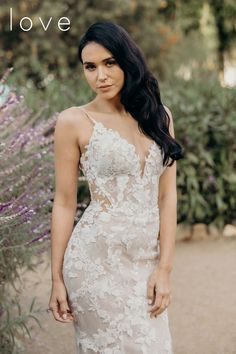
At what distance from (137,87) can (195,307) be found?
3.28 m

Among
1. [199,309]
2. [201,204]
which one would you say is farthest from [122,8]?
[199,309]

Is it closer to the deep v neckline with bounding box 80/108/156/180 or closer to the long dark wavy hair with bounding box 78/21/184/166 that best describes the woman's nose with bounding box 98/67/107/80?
the long dark wavy hair with bounding box 78/21/184/166

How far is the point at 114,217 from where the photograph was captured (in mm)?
3236

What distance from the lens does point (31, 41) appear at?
16.1 m

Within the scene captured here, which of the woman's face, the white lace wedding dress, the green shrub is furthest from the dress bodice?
the green shrub

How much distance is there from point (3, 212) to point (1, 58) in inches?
473

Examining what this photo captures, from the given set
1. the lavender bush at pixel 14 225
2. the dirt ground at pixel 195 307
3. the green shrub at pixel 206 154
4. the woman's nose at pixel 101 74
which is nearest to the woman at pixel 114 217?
the woman's nose at pixel 101 74

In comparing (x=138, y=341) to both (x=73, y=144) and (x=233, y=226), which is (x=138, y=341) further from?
(x=233, y=226)

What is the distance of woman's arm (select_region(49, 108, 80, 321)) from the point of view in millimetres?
3238

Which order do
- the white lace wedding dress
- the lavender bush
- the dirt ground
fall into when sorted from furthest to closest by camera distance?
the dirt ground
the lavender bush
the white lace wedding dress

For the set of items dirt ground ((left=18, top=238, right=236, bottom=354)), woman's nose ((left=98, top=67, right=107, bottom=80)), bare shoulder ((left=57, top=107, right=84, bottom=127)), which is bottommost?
dirt ground ((left=18, top=238, right=236, bottom=354))

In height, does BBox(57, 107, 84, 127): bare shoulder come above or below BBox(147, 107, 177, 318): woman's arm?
above

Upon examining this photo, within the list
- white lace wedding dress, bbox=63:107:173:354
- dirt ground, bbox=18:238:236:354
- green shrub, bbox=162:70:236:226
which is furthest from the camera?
green shrub, bbox=162:70:236:226

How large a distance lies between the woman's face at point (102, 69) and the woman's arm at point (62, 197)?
151mm
